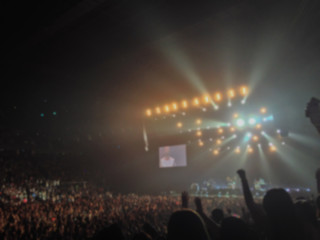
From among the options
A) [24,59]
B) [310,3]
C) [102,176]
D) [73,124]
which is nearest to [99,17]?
[24,59]

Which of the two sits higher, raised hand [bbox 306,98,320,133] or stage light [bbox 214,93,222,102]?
stage light [bbox 214,93,222,102]

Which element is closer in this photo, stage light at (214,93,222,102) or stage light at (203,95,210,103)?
stage light at (214,93,222,102)

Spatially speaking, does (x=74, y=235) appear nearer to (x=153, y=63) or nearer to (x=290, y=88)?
(x=153, y=63)

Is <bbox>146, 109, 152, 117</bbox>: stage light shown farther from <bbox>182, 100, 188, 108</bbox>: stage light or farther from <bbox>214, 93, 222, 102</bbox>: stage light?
<bbox>214, 93, 222, 102</bbox>: stage light

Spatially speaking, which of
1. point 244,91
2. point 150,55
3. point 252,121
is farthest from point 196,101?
point 150,55

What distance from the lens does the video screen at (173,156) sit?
68.8ft

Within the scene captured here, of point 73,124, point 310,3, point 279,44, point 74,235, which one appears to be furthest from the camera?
point 73,124

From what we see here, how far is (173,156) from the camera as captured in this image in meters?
21.7

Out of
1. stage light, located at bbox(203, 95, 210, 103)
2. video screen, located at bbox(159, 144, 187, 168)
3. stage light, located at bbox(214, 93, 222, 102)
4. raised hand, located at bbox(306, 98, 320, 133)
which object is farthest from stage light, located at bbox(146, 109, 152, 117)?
raised hand, located at bbox(306, 98, 320, 133)

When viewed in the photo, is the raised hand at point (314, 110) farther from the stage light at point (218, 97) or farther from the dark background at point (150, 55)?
the stage light at point (218, 97)

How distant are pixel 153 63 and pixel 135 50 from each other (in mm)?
1534

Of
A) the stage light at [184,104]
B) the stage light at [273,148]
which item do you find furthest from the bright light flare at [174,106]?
the stage light at [273,148]

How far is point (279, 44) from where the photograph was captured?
8.45 metres

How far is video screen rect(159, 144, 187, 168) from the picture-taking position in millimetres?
20984
